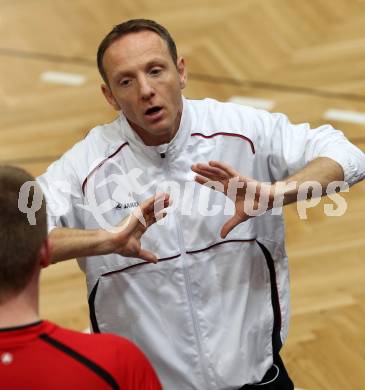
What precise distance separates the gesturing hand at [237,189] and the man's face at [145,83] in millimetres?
177

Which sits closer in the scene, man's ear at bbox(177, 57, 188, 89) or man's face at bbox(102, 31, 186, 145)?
man's face at bbox(102, 31, 186, 145)

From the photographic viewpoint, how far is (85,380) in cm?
139

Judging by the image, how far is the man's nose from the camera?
2.14 m

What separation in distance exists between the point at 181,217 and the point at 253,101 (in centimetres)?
185

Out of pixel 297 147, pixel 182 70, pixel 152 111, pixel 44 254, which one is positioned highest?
pixel 182 70

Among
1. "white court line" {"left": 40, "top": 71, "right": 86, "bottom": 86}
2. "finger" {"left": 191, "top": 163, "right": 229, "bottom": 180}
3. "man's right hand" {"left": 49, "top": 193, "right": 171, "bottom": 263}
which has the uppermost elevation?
"white court line" {"left": 40, "top": 71, "right": 86, "bottom": 86}

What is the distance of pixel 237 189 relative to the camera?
6.74 ft

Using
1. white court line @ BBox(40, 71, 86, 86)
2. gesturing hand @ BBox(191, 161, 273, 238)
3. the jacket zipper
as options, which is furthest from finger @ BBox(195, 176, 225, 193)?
white court line @ BBox(40, 71, 86, 86)

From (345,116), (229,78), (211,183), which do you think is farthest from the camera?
(229,78)

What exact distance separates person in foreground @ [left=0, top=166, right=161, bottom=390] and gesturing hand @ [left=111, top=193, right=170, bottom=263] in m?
0.54

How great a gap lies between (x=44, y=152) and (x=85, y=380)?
2.52 metres

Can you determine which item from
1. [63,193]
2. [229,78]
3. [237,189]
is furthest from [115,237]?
[229,78]

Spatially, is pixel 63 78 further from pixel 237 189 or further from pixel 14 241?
pixel 14 241

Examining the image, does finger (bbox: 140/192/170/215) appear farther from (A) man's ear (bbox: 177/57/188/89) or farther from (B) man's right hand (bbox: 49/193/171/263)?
(A) man's ear (bbox: 177/57/188/89)
